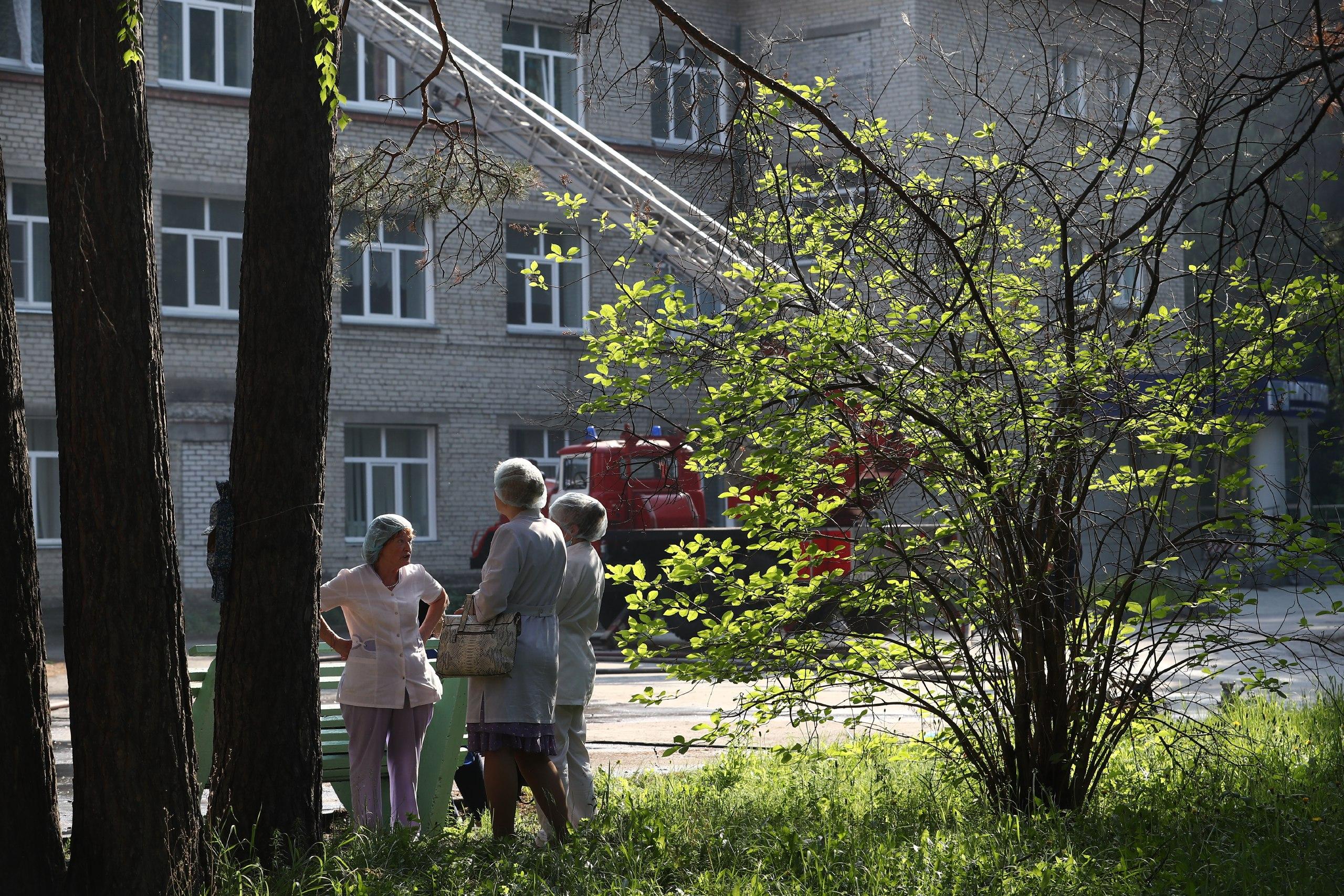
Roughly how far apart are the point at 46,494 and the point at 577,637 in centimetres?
1639

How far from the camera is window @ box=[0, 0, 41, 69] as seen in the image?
2012 centimetres

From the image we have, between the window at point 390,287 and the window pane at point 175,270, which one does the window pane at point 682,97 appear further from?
the window at point 390,287

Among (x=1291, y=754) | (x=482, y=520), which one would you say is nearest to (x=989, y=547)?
(x=1291, y=754)

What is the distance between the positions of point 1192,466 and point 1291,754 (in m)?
2.11

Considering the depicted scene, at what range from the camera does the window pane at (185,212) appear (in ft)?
69.1

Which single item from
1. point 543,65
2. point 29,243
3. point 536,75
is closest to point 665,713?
point 29,243

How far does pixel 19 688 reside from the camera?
14.5 ft

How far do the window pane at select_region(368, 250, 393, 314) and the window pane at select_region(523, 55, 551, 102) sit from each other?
4021mm

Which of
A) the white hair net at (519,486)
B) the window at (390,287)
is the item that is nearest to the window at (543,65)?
the window at (390,287)

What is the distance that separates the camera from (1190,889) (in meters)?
4.48

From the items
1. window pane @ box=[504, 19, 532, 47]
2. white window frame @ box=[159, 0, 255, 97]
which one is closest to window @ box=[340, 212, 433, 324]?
white window frame @ box=[159, 0, 255, 97]

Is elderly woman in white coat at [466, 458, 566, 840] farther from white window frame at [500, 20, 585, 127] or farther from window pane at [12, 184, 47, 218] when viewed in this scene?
Result: white window frame at [500, 20, 585, 127]

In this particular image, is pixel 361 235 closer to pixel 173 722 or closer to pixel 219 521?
pixel 219 521

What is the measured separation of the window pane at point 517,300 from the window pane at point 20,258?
23.7 ft
